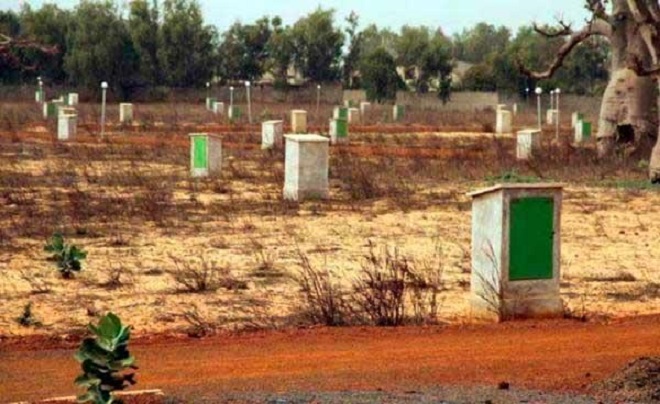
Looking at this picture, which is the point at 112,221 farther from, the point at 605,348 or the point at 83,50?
the point at 83,50

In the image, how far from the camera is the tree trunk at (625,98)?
3438 cm

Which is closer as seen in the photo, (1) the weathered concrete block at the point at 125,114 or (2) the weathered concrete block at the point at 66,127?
(2) the weathered concrete block at the point at 66,127

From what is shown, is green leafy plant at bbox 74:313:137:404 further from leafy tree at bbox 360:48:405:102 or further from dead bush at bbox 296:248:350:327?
leafy tree at bbox 360:48:405:102

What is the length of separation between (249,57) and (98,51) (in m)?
17.5

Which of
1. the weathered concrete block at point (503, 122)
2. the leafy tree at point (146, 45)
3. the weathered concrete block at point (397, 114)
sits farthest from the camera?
the leafy tree at point (146, 45)

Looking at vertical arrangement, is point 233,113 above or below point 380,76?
below

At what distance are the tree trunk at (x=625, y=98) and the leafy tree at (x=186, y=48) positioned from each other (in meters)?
Answer: 51.5

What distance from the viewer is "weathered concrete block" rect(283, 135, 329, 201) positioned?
24094 mm

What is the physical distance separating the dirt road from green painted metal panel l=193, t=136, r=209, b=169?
61.3 ft

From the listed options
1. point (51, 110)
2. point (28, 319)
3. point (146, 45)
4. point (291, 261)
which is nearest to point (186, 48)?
point (146, 45)

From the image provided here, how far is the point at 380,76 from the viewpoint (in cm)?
8888

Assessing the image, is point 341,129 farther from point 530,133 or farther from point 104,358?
point 104,358

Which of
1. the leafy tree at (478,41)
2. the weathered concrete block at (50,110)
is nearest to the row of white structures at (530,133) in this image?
the weathered concrete block at (50,110)

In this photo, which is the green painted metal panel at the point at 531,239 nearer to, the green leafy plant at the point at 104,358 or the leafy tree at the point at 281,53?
the green leafy plant at the point at 104,358
